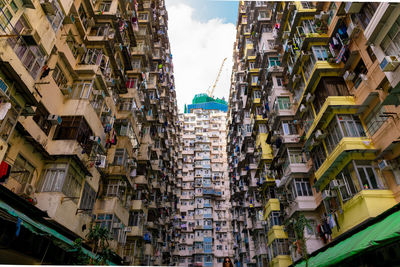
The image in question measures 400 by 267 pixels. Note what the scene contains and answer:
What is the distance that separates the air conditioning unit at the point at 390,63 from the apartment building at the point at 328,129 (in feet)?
0.15

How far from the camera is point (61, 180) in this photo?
47.8 ft

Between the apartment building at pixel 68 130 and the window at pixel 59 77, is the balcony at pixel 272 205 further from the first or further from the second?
the window at pixel 59 77

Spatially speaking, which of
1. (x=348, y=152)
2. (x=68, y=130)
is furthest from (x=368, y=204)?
(x=68, y=130)

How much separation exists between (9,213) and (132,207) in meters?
18.3

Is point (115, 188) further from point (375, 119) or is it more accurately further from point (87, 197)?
point (375, 119)

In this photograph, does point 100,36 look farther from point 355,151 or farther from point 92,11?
point 355,151

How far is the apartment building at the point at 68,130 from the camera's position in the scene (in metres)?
11.0

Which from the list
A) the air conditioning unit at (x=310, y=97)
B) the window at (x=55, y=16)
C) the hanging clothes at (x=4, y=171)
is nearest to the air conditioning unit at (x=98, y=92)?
the window at (x=55, y=16)

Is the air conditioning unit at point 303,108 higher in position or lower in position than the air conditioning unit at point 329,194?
higher

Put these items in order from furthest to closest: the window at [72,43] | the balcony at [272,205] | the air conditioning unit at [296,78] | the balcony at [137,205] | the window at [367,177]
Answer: the balcony at [137,205], the balcony at [272,205], the air conditioning unit at [296,78], the window at [72,43], the window at [367,177]

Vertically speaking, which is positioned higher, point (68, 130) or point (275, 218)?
point (68, 130)

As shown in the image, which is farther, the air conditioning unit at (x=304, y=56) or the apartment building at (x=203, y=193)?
the apartment building at (x=203, y=193)

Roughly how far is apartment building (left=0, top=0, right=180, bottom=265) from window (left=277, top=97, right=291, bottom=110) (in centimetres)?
1430

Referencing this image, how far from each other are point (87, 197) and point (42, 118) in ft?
19.5
